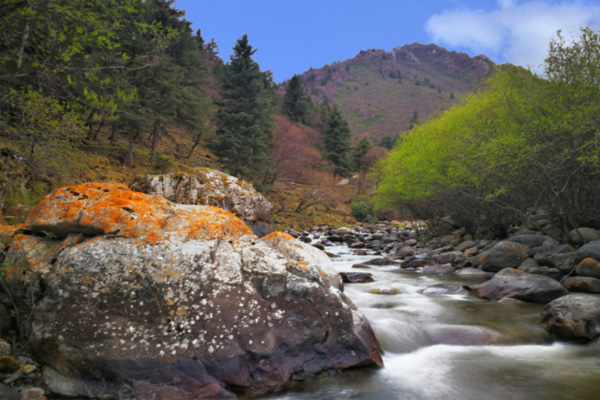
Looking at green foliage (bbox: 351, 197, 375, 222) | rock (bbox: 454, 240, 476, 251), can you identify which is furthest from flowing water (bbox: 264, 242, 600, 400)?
green foliage (bbox: 351, 197, 375, 222)

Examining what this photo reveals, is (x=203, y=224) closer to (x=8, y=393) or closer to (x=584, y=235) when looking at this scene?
(x=8, y=393)

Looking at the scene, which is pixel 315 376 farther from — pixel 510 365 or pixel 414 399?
pixel 510 365

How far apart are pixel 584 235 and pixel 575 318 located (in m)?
6.90

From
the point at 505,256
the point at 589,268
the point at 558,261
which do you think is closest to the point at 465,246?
the point at 505,256

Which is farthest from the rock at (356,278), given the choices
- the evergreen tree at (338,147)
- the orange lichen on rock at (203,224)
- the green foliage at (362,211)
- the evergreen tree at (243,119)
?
the evergreen tree at (338,147)

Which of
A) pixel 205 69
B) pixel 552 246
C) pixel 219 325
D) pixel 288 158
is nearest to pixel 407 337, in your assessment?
pixel 219 325

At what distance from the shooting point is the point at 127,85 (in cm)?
1861

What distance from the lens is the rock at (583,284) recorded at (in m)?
8.15

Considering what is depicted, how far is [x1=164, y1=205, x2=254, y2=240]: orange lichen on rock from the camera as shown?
17.2 ft

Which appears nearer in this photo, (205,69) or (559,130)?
(559,130)

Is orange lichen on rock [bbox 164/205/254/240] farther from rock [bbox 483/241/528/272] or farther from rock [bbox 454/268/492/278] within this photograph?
rock [bbox 483/241/528/272]

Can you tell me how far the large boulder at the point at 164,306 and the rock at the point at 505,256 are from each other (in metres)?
8.87

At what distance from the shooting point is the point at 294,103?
55.1 meters

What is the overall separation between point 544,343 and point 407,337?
231 centimetres
